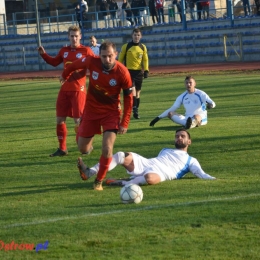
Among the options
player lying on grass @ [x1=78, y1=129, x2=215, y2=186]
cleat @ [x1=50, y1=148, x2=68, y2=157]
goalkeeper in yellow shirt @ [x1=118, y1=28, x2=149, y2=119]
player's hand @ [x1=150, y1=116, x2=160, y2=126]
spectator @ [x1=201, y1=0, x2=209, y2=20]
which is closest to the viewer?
player lying on grass @ [x1=78, y1=129, x2=215, y2=186]

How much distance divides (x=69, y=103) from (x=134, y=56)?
5.91 metres

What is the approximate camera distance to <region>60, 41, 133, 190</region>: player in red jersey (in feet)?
33.0

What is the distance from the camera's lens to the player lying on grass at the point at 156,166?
33.5ft

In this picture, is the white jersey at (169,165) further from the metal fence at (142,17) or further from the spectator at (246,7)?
the spectator at (246,7)

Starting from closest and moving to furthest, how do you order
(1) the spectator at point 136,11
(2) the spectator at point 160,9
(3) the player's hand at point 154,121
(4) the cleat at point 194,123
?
1. (4) the cleat at point 194,123
2. (3) the player's hand at point 154,121
3. (2) the spectator at point 160,9
4. (1) the spectator at point 136,11

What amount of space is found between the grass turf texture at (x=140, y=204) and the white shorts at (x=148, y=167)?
203mm

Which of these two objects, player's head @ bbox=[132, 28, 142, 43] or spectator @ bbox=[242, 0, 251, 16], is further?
spectator @ bbox=[242, 0, 251, 16]

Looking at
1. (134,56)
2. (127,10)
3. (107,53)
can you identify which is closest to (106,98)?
(107,53)

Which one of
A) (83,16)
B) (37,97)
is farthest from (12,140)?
(83,16)

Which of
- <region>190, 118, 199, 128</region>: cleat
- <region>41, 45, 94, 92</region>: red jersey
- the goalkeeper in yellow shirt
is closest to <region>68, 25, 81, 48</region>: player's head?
<region>41, 45, 94, 92</region>: red jersey

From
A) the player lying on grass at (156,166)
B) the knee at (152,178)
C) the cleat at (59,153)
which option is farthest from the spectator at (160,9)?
the knee at (152,178)

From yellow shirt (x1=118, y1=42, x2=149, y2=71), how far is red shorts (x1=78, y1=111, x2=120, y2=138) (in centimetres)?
868

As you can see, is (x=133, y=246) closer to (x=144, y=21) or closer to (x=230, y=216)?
(x=230, y=216)

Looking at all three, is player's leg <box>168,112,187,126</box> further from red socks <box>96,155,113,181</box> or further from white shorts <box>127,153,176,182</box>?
red socks <box>96,155,113,181</box>
